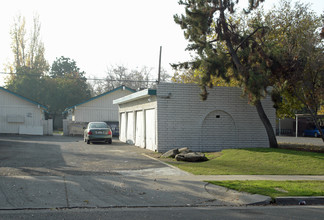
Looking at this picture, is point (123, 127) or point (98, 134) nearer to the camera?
point (98, 134)

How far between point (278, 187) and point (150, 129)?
11670mm

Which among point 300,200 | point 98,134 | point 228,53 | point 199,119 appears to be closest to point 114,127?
point 98,134

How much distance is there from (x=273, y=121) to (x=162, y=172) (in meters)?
10.9

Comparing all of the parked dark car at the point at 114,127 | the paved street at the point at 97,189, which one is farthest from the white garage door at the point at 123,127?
the paved street at the point at 97,189

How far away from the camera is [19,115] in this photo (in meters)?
35.4

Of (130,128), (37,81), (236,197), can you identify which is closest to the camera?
(236,197)

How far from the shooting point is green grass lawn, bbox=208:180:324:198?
352 inches

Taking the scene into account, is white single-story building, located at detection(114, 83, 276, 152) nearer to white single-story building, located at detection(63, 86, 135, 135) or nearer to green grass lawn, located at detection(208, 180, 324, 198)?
green grass lawn, located at detection(208, 180, 324, 198)

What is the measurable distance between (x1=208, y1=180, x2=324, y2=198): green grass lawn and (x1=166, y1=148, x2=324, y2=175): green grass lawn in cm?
197

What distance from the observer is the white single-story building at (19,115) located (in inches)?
1378

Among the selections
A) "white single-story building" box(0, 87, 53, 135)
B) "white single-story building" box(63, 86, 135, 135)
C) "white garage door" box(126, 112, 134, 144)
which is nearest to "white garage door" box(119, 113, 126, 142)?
"white garage door" box(126, 112, 134, 144)

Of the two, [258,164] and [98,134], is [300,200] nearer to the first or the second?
[258,164]

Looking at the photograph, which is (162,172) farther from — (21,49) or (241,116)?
(21,49)

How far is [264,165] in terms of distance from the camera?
47.1 feet
